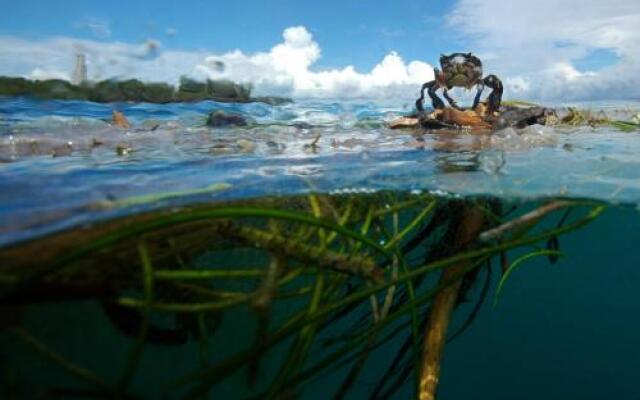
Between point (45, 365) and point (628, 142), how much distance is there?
10.5 meters

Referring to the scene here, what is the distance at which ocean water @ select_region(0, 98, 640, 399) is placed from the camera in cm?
321

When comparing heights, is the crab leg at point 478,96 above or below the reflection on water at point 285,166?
above

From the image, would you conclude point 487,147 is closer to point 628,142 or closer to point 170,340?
point 628,142

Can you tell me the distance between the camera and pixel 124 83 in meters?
17.6

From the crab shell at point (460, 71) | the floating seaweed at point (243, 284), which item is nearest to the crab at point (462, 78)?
the crab shell at point (460, 71)

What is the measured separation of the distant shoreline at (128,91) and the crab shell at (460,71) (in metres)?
10.3

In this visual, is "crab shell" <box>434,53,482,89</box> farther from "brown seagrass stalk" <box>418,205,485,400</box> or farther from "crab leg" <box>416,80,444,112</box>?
"brown seagrass stalk" <box>418,205,485,400</box>

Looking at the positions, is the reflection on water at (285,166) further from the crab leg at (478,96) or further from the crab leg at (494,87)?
the crab leg at (478,96)

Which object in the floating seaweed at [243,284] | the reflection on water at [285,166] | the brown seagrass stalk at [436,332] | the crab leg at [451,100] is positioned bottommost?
the brown seagrass stalk at [436,332]

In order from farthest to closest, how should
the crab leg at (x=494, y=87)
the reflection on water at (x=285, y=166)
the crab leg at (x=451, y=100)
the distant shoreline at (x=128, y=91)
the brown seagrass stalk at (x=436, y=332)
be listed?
the distant shoreline at (x=128, y=91), the crab leg at (x=451, y=100), the crab leg at (x=494, y=87), the reflection on water at (x=285, y=166), the brown seagrass stalk at (x=436, y=332)

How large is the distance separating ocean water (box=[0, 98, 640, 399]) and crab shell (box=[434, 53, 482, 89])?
1.19 m

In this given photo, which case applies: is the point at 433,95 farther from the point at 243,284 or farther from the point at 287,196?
the point at 243,284

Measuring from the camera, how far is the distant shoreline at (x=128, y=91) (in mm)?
16719

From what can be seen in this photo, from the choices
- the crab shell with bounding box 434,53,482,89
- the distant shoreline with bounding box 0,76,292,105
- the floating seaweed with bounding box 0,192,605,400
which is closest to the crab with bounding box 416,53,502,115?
the crab shell with bounding box 434,53,482,89
